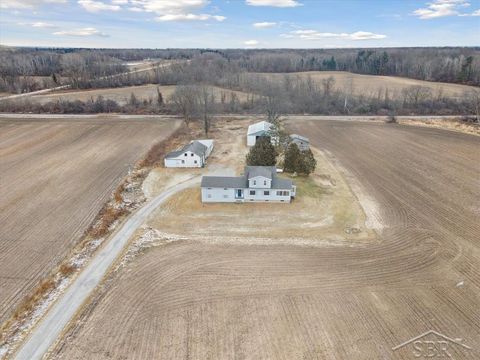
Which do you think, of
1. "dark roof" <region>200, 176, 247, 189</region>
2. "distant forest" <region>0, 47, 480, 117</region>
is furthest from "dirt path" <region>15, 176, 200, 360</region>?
"distant forest" <region>0, 47, 480, 117</region>

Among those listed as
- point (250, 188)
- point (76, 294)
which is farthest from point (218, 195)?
point (76, 294)

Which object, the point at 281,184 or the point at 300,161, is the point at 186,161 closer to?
the point at 300,161

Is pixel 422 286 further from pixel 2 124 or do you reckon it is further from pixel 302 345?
pixel 2 124

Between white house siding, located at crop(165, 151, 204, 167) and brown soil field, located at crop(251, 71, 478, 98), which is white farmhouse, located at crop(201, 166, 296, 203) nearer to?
white house siding, located at crop(165, 151, 204, 167)

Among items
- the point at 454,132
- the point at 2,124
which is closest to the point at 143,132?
the point at 2,124

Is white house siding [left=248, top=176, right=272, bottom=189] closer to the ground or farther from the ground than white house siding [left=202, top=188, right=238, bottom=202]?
farther from the ground

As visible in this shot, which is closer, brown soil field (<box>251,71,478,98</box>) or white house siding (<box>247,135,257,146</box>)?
white house siding (<box>247,135,257,146</box>)

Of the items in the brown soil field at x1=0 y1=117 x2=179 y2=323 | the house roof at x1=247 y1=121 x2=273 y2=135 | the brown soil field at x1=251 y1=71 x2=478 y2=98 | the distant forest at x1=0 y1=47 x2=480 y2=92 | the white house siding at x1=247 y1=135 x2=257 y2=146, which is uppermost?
the distant forest at x1=0 y1=47 x2=480 y2=92

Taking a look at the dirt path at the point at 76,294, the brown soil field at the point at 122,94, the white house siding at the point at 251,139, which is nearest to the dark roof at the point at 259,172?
the dirt path at the point at 76,294

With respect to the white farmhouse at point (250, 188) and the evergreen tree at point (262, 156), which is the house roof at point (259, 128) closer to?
the evergreen tree at point (262, 156)
